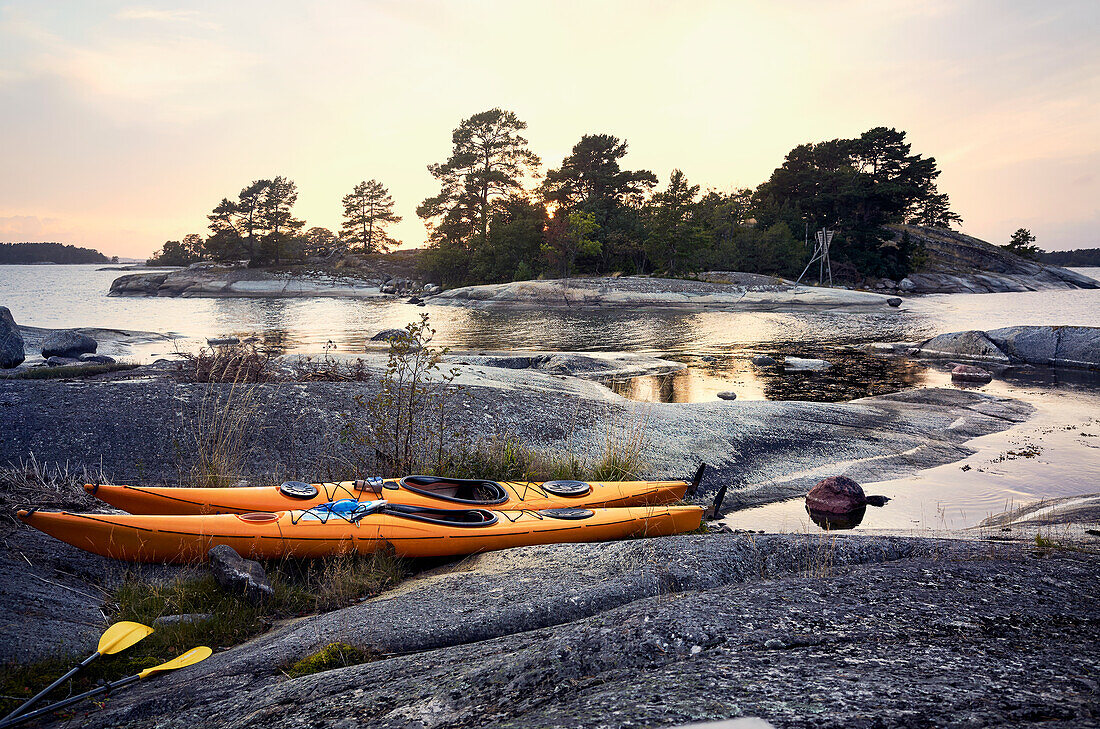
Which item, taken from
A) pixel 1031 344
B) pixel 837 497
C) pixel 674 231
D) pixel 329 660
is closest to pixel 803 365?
pixel 1031 344

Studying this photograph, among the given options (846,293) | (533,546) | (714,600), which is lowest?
(533,546)

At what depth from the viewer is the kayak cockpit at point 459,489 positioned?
5.66m

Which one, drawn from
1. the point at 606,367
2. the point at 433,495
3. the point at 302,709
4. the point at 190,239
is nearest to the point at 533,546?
the point at 433,495

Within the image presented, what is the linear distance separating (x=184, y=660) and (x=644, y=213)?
56.4 metres

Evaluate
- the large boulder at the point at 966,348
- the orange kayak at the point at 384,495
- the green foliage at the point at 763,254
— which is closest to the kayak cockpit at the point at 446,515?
the orange kayak at the point at 384,495

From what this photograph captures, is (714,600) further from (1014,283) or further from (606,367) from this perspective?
(1014,283)

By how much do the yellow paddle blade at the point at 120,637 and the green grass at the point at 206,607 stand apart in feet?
0.57

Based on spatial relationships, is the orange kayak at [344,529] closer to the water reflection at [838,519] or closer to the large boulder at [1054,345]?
the water reflection at [838,519]

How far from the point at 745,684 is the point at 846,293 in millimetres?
44264

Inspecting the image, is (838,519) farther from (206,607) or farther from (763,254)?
(763,254)

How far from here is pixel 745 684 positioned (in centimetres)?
235

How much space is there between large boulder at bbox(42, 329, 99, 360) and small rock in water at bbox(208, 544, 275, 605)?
14147mm

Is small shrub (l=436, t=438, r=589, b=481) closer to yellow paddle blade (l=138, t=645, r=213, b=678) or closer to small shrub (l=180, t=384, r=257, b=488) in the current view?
small shrub (l=180, t=384, r=257, b=488)

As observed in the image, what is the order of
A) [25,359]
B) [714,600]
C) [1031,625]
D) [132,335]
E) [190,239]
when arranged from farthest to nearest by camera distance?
[190,239] → [132,335] → [25,359] → [714,600] → [1031,625]
